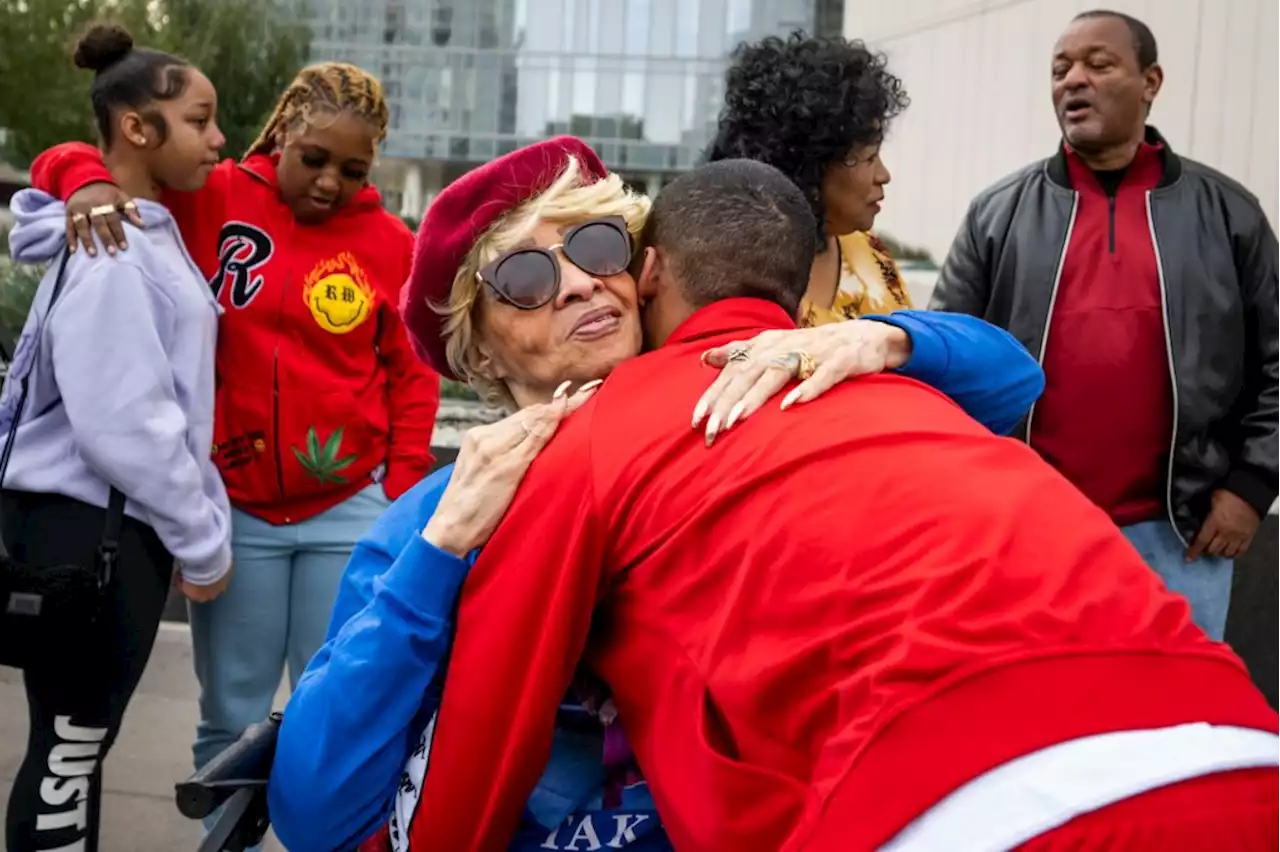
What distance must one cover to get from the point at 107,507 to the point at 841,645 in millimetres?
2344

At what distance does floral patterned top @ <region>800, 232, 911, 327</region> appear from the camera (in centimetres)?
341

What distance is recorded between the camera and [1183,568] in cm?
392

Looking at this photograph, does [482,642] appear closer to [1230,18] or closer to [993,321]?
[993,321]

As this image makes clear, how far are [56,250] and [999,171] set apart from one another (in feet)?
36.5

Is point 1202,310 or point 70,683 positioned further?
point 1202,310

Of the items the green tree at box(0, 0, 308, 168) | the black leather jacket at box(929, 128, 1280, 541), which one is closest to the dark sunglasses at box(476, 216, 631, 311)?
the black leather jacket at box(929, 128, 1280, 541)

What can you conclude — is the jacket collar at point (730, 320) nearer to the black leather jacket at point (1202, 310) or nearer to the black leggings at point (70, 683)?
the black leggings at point (70, 683)

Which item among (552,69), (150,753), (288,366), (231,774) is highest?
(552,69)

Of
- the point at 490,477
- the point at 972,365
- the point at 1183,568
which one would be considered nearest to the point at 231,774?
the point at 490,477

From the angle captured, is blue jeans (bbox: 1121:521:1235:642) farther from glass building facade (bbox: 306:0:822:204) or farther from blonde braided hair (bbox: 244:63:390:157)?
glass building facade (bbox: 306:0:822:204)

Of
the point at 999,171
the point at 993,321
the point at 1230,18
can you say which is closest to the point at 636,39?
the point at 999,171

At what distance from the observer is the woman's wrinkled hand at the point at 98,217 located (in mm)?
3256

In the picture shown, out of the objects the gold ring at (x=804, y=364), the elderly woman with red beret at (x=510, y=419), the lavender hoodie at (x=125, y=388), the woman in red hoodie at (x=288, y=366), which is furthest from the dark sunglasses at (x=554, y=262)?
the woman in red hoodie at (x=288, y=366)

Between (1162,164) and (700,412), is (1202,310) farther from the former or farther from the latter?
(700,412)
